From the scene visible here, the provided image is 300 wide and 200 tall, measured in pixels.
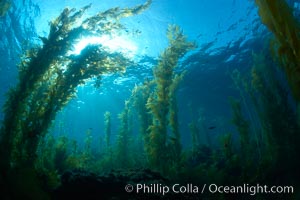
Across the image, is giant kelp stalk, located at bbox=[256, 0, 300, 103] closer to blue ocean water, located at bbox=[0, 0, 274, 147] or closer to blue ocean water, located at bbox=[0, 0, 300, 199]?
blue ocean water, located at bbox=[0, 0, 300, 199]


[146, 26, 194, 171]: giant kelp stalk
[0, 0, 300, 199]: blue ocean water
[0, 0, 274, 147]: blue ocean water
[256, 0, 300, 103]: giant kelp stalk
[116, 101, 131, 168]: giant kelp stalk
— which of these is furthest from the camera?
[0, 0, 274, 147]: blue ocean water

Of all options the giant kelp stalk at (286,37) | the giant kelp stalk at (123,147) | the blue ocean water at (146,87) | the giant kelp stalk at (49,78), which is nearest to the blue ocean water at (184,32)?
the blue ocean water at (146,87)

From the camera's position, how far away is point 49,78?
6.94 meters

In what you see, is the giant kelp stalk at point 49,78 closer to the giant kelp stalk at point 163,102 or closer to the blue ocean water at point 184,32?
the blue ocean water at point 184,32

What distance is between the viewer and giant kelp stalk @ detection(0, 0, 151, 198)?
5289 mm

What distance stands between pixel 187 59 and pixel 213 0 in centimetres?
675

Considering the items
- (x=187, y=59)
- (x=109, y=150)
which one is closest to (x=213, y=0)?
(x=187, y=59)

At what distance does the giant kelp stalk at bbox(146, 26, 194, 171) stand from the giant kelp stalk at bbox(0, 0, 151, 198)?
1.50m

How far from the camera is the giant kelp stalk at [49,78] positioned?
208 inches

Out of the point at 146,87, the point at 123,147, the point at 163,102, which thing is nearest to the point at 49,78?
the point at 163,102

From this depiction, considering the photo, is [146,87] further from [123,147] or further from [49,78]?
[49,78]

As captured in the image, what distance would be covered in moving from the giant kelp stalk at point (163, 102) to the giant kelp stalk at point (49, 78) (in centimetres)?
150

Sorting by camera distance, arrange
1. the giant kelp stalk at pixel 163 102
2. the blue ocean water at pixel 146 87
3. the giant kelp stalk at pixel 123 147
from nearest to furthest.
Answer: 1. the blue ocean water at pixel 146 87
2. the giant kelp stalk at pixel 163 102
3. the giant kelp stalk at pixel 123 147

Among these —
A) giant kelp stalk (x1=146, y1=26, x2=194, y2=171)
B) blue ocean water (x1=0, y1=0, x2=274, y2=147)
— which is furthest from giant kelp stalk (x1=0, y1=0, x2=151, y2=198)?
giant kelp stalk (x1=146, y1=26, x2=194, y2=171)
